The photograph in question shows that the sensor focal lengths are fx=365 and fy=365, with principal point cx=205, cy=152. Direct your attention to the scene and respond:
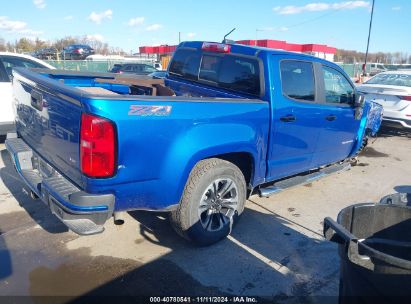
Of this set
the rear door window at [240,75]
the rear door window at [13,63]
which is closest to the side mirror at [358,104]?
the rear door window at [240,75]

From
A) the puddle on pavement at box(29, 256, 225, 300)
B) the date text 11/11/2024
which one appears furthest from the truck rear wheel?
the date text 11/11/2024

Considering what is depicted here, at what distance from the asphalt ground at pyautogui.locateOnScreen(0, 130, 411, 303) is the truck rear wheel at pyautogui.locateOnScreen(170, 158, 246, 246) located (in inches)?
8.1

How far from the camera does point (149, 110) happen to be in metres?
2.79

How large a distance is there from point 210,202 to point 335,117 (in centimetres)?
230

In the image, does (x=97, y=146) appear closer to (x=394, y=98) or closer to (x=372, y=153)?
(x=372, y=153)

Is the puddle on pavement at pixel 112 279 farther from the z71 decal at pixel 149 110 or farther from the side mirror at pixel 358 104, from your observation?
the side mirror at pixel 358 104

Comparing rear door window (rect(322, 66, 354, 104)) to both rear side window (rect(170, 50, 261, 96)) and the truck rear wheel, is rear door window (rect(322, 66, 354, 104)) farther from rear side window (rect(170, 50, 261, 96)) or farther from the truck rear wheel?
the truck rear wheel

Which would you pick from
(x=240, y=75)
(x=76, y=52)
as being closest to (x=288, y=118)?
(x=240, y=75)

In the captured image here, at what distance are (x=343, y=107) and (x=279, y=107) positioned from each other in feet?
5.17

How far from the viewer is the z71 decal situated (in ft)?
8.87

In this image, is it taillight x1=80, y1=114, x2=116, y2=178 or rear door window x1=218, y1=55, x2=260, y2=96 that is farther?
rear door window x1=218, y1=55, x2=260, y2=96

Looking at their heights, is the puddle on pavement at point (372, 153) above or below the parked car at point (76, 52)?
below

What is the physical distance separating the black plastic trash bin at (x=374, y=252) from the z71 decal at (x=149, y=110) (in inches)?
58.1

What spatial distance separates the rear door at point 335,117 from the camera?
474 cm
